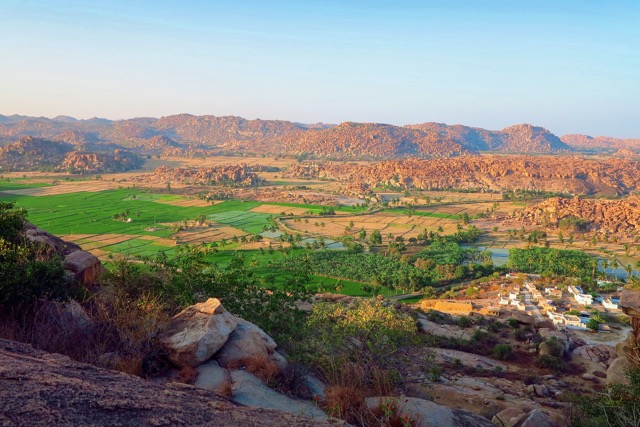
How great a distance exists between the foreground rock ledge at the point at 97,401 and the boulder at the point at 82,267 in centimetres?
709

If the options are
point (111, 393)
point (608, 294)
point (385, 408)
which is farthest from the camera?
point (608, 294)

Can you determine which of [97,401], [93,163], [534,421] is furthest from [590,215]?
[93,163]

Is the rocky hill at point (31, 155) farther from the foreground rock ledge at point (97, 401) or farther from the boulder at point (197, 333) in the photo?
the foreground rock ledge at point (97, 401)

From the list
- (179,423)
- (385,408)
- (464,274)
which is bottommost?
(464,274)

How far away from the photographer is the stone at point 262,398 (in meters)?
9.30

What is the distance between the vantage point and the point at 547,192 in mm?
118125

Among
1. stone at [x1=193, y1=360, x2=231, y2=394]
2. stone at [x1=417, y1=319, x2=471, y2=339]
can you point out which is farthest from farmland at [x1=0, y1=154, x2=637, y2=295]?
stone at [x1=193, y1=360, x2=231, y2=394]

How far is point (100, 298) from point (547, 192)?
126 meters

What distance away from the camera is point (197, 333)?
10797 mm

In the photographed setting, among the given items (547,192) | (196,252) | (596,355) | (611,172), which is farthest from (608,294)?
(611,172)

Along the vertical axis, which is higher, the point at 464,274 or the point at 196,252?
the point at 196,252

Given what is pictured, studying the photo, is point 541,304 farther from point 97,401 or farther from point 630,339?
point 97,401

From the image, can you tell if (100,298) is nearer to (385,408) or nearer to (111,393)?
(111,393)

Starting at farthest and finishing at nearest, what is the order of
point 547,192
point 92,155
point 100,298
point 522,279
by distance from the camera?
point 92,155, point 547,192, point 522,279, point 100,298
